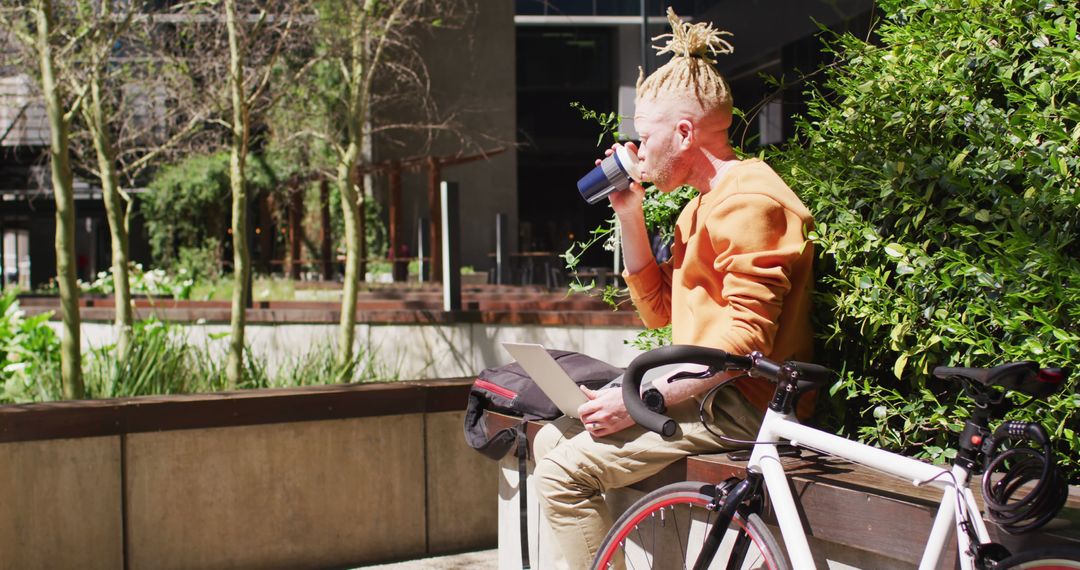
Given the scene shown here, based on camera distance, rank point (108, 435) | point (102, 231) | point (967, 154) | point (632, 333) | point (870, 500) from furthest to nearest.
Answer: point (102, 231) → point (632, 333) → point (108, 435) → point (967, 154) → point (870, 500)

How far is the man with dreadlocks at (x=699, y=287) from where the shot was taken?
2947 mm

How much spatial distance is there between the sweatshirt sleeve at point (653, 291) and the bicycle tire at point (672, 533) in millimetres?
638

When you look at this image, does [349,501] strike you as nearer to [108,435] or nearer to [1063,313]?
[108,435]

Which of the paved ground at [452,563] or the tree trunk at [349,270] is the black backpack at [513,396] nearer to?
the paved ground at [452,563]

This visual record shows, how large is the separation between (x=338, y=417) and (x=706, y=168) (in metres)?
3.31

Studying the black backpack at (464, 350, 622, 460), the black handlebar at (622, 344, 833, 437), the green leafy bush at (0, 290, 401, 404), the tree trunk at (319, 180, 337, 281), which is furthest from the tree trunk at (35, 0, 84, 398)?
the tree trunk at (319, 180, 337, 281)

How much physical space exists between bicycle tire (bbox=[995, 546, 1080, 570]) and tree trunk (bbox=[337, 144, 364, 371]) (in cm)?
636

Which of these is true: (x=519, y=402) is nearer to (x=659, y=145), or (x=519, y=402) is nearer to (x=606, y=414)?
(x=606, y=414)

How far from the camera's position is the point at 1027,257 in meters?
2.69

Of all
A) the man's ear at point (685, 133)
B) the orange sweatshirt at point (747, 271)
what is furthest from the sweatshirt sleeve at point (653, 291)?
the man's ear at point (685, 133)

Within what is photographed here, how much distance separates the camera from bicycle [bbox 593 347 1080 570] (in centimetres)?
216

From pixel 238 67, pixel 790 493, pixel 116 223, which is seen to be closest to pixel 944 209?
pixel 790 493

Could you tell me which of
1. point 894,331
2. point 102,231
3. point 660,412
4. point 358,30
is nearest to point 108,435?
point 660,412

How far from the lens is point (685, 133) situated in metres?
3.18
